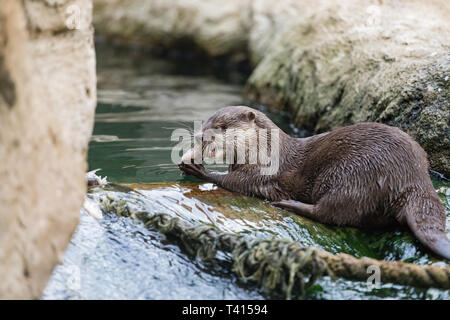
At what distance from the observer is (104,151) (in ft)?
14.0

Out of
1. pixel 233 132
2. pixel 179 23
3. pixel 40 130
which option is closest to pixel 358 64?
pixel 233 132

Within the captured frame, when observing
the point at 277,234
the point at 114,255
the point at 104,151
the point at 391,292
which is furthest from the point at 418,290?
the point at 104,151

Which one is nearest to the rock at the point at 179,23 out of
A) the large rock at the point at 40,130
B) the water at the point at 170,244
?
the water at the point at 170,244

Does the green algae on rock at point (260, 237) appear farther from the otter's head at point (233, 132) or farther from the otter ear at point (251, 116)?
the otter ear at point (251, 116)

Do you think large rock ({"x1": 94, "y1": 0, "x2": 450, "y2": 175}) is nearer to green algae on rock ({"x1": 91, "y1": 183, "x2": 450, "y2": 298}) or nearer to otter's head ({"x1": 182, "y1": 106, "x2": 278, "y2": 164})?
otter's head ({"x1": 182, "y1": 106, "x2": 278, "y2": 164})

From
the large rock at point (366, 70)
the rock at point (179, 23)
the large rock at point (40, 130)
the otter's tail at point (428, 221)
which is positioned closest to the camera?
the large rock at point (40, 130)

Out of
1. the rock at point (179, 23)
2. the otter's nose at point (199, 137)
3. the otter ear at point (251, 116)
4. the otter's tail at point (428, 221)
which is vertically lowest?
the otter's tail at point (428, 221)

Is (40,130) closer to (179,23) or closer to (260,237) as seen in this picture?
(260,237)

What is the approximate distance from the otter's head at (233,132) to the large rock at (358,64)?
978mm

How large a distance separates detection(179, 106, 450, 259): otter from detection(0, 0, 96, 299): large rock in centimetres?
136

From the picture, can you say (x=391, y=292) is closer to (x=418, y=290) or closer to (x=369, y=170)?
(x=418, y=290)

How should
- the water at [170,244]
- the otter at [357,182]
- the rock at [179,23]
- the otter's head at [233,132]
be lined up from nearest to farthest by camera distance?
1. the water at [170,244]
2. the otter at [357,182]
3. the otter's head at [233,132]
4. the rock at [179,23]

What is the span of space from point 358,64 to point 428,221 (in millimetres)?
2205

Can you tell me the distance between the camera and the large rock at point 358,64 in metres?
3.51
